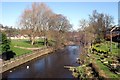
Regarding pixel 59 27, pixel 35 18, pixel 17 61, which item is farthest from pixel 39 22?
→ pixel 17 61

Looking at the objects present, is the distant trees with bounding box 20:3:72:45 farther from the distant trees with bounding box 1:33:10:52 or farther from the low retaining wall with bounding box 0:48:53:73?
the distant trees with bounding box 1:33:10:52

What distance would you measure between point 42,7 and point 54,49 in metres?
12.0

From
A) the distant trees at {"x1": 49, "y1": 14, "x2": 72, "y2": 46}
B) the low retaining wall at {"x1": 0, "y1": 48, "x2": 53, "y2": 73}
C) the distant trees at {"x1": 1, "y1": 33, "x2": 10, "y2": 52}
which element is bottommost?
the low retaining wall at {"x1": 0, "y1": 48, "x2": 53, "y2": 73}

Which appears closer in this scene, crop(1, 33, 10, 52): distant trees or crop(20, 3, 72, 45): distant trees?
crop(1, 33, 10, 52): distant trees

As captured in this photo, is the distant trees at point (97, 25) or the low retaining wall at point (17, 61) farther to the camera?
the distant trees at point (97, 25)

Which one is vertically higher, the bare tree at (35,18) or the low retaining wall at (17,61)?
the bare tree at (35,18)

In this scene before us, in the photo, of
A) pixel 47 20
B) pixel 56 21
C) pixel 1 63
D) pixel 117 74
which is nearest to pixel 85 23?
pixel 56 21

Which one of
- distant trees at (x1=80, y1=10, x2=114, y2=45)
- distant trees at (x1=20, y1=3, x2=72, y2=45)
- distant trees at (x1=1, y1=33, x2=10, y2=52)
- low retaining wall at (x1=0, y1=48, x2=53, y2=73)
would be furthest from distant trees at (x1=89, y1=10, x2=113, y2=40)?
distant trees at (x1=1, y1=33, x2=10, y2=52)

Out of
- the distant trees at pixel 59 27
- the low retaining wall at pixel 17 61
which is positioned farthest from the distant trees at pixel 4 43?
the distant trees at pixel 59 27

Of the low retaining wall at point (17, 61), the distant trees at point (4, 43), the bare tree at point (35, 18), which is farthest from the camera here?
the bare tree at point (35, 18)

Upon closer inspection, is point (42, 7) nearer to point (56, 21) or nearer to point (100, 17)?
point (56, 21)

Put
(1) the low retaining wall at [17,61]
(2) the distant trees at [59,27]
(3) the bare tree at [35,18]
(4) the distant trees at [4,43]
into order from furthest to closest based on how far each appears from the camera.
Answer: (2) the distant trees at [59,27] → (3) the bare tree at [35,18] → (4) the distant trees at [4,43] → (1) the low retaining wall at [17,61]

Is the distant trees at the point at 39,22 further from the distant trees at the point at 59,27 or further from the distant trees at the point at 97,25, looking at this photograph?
the distant trees at the point at 97,25

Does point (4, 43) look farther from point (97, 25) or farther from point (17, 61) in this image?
point (97, 25)
